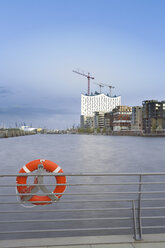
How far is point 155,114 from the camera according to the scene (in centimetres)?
14950

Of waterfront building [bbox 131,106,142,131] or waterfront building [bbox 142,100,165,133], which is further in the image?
waterfront building [bbox 131,106,142,131]

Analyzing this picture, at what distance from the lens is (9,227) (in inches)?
369

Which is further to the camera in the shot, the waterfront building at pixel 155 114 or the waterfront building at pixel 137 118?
the waterfront building at pixel 137 118

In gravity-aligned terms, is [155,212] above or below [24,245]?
below

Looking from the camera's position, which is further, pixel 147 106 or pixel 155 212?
pixel 147 106

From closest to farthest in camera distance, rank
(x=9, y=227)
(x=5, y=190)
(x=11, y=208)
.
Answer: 1. (x=9, y=227)
2. (x=11, y=208)
3. (x=5, y=190)

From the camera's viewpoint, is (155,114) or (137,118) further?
(137,118)

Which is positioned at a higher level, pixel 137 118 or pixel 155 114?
pixel 155 114

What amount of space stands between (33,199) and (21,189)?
1.04 feet

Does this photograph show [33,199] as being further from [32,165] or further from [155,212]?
Answer: [155,212]

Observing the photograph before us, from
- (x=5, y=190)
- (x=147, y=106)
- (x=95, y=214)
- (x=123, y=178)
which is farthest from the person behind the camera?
(x=147, y=106)

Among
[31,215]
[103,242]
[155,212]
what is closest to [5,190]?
[31,215]

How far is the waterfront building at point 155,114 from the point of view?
147750 millimetres

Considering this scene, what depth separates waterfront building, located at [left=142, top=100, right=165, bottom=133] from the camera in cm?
14775
